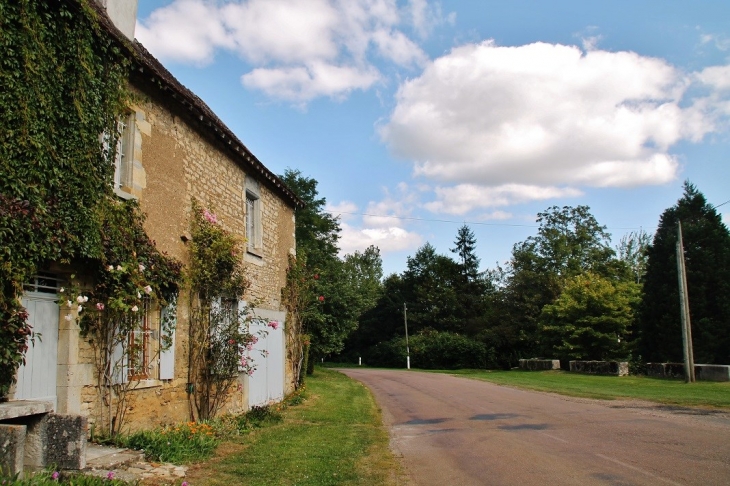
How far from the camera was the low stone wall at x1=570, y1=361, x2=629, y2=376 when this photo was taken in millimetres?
25812

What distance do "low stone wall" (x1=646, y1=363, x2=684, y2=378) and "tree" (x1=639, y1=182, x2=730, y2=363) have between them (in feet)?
7.89

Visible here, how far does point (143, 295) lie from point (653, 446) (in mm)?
8180

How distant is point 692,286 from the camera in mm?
26406

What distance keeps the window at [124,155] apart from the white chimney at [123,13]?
8.38ft

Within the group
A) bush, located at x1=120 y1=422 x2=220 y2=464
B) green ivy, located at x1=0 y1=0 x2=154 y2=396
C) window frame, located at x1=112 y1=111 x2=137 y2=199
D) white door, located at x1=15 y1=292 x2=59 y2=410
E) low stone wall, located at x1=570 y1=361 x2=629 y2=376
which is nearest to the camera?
green ivy, located at x1=0 y1=0 x2=154 y2=396

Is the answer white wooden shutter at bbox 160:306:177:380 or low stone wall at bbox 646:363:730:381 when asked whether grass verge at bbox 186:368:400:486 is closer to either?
white wooden shutter at bbox 160:306:177:380

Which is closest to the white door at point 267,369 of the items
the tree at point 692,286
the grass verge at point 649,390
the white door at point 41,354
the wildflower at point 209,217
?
the wildflower at point 209,217

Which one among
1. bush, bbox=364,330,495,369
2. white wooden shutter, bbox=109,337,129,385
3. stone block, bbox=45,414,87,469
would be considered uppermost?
white wooden shutter, bbox=109,337,129,385

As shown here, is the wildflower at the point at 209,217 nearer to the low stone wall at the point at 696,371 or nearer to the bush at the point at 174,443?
the bush at the point at 174,443

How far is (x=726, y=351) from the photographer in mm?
24969

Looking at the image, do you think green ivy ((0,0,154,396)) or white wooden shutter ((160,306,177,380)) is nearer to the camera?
green ivy ((0,0,154,396))

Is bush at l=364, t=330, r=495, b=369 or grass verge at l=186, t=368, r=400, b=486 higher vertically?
grass verge at l=186, t=368, r=400, b=486

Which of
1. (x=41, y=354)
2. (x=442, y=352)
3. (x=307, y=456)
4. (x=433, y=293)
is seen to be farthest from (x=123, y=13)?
(x=433, y=293)

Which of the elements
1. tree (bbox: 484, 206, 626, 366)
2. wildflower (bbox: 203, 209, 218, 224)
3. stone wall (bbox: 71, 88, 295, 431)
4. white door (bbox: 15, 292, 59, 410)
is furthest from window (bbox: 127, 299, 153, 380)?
tree (bbox: 484, 206, 626, 366)
